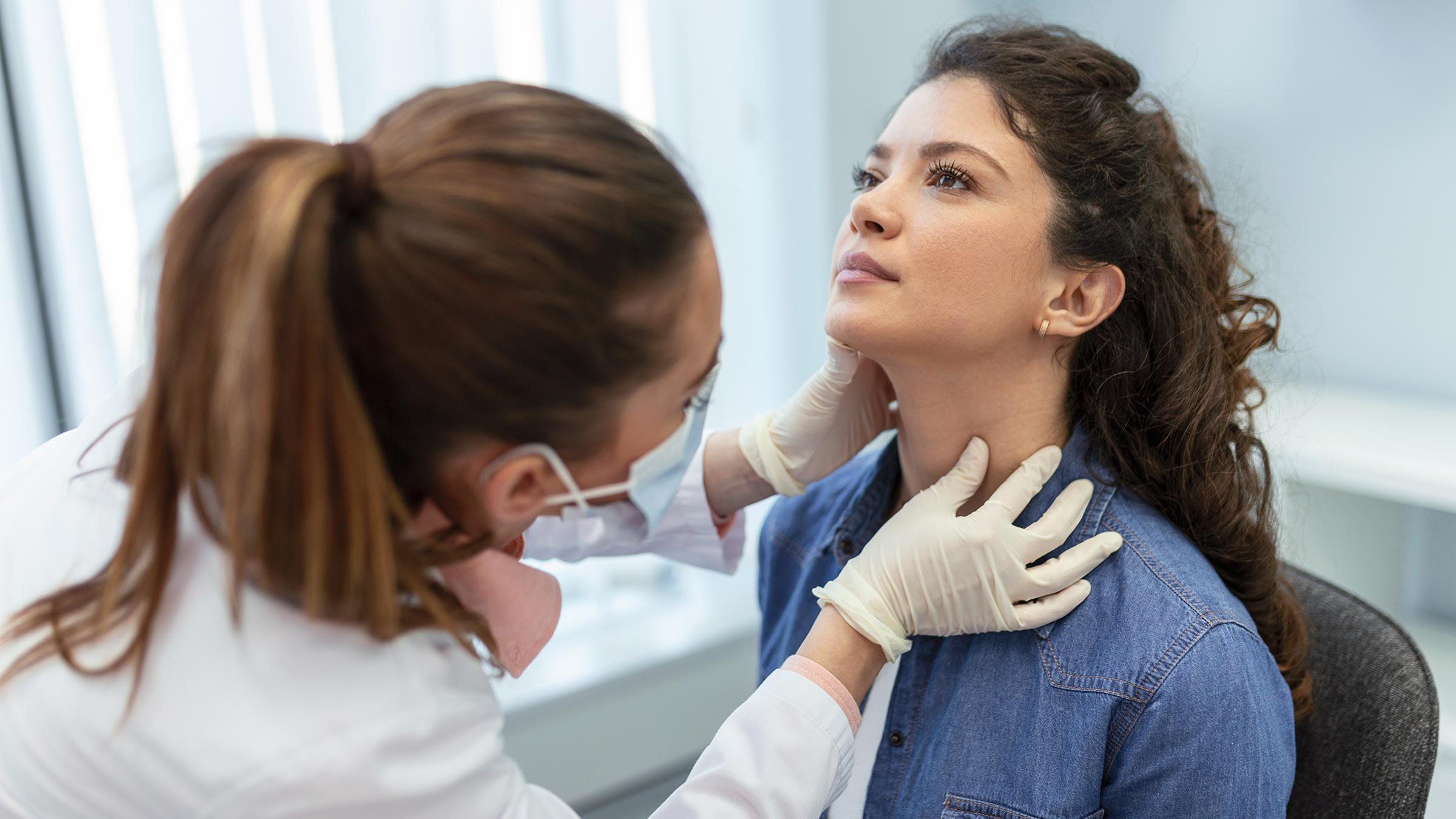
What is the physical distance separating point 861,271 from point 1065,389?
0.30m

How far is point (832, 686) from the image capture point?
1020 millimetres

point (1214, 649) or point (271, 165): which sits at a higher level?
point (271, 165)

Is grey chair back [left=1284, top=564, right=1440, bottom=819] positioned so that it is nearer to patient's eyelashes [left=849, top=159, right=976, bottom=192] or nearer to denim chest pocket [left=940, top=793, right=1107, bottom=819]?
denim chest pocket [left=940, top=793, right=1107, bottom=819]

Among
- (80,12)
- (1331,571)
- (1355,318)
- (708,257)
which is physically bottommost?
(1331,571)

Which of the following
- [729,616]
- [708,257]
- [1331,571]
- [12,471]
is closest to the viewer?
[708,257]

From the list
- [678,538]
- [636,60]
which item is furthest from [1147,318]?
[636,60]

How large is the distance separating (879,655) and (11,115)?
5.21 ft

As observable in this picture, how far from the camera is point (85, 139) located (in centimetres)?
166

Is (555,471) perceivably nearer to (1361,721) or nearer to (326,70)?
(1361,721)

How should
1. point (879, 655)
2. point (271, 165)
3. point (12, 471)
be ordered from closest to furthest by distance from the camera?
point (271, 165), point (12, 471), point (879, 655)

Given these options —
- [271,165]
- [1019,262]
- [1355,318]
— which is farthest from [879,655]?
[1355,318]

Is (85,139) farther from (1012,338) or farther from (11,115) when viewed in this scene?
(1012,338)

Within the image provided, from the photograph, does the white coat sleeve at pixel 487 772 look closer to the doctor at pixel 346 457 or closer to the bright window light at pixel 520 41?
the doctor at pixel 346 457

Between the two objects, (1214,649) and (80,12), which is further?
(80,12)
